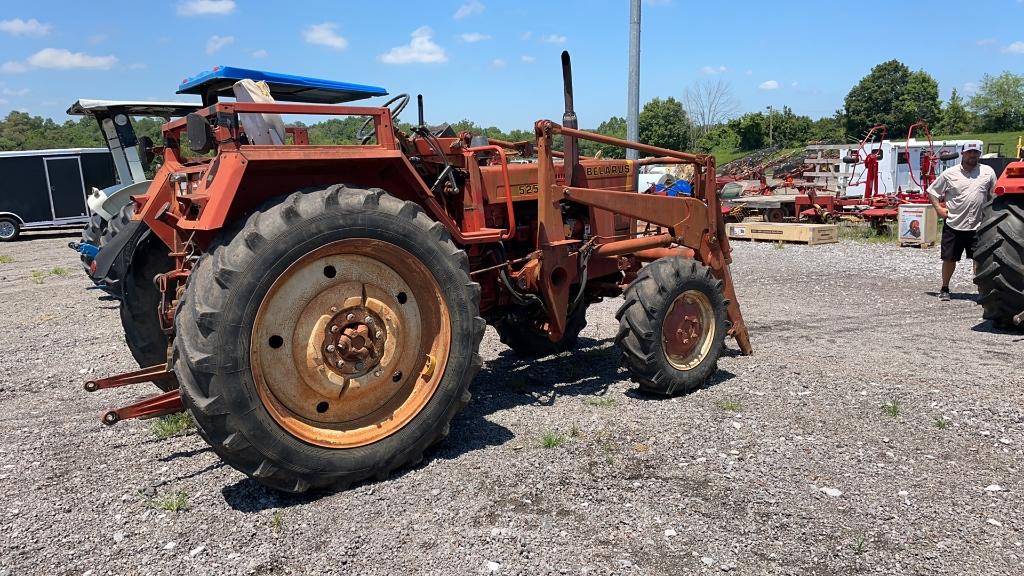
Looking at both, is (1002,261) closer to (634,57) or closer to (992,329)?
(992,329)

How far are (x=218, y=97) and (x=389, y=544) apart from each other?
17.0 ft

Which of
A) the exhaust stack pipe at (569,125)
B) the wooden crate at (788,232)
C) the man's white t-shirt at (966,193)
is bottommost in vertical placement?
the wooden crate at (788,232)

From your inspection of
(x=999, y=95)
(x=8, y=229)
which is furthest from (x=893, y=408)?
(x=999, y=95)

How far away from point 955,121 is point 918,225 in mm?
41702

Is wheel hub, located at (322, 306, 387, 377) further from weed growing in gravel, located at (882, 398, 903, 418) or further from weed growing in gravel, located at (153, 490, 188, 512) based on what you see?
weed growing in gravel, located at (882, 398, 903, 418)

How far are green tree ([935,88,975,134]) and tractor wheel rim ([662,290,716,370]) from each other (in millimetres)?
47438

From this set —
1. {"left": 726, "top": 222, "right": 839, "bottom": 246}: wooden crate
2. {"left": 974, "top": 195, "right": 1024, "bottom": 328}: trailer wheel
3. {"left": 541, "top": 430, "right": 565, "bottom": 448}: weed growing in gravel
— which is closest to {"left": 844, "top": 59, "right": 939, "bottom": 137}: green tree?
{"left": 726, "top": 222, "right": 839, "bottom": 246}: wooden crate

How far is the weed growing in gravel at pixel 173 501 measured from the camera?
336cm

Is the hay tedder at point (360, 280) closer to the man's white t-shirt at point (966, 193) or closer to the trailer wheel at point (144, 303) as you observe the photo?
the trailer wheel at point (144, 303)

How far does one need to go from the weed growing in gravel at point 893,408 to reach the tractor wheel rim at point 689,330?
3.74 ft

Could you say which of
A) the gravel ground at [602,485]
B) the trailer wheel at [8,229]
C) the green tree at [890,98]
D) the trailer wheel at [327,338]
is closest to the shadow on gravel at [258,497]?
the gravel ground at [602,485]

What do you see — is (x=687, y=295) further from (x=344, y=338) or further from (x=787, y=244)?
(x=787, y=244)

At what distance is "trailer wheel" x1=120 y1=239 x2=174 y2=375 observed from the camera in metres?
4.50

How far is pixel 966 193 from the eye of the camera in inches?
306
